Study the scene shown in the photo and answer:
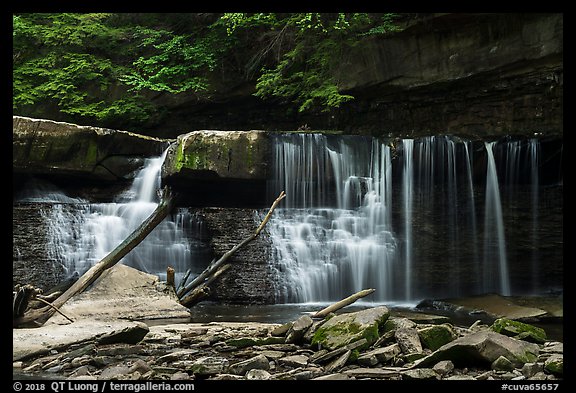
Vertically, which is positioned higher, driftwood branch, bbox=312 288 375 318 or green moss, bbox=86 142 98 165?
green moss, bbox=86 142 98 165

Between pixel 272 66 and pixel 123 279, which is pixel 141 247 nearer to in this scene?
pixel 123 279

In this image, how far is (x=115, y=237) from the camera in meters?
11.8

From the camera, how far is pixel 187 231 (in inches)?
473

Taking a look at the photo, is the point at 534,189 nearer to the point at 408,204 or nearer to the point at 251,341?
the point at 408,204

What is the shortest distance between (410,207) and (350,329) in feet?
23.1

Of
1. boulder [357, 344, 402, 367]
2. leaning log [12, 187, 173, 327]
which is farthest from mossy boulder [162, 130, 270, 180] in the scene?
boulder [357, 344, 402, 367]

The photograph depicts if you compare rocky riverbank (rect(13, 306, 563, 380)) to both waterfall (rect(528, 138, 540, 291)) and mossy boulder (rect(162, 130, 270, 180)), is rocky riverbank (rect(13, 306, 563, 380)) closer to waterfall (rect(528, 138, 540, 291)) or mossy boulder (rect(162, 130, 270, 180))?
mossy boulder (rect(162, 130, 270, 180))

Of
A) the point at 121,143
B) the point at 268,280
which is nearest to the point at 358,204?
the point at 268,280

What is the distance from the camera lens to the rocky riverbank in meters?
5.01

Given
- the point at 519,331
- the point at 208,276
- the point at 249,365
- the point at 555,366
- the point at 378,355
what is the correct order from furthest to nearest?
the point at 208,276
the point at 519,331
the point at 378,355
the point at 249,365
the point at 555,366

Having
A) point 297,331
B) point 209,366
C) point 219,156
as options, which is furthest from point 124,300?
point 209,366

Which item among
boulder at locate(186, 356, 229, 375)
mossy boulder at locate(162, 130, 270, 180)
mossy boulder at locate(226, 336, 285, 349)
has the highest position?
mossy boulder at locate(162, 130, 270, 180)

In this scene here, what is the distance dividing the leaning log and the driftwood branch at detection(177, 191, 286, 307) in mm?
1319

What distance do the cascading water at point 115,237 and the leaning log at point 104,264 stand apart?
0.47 m
